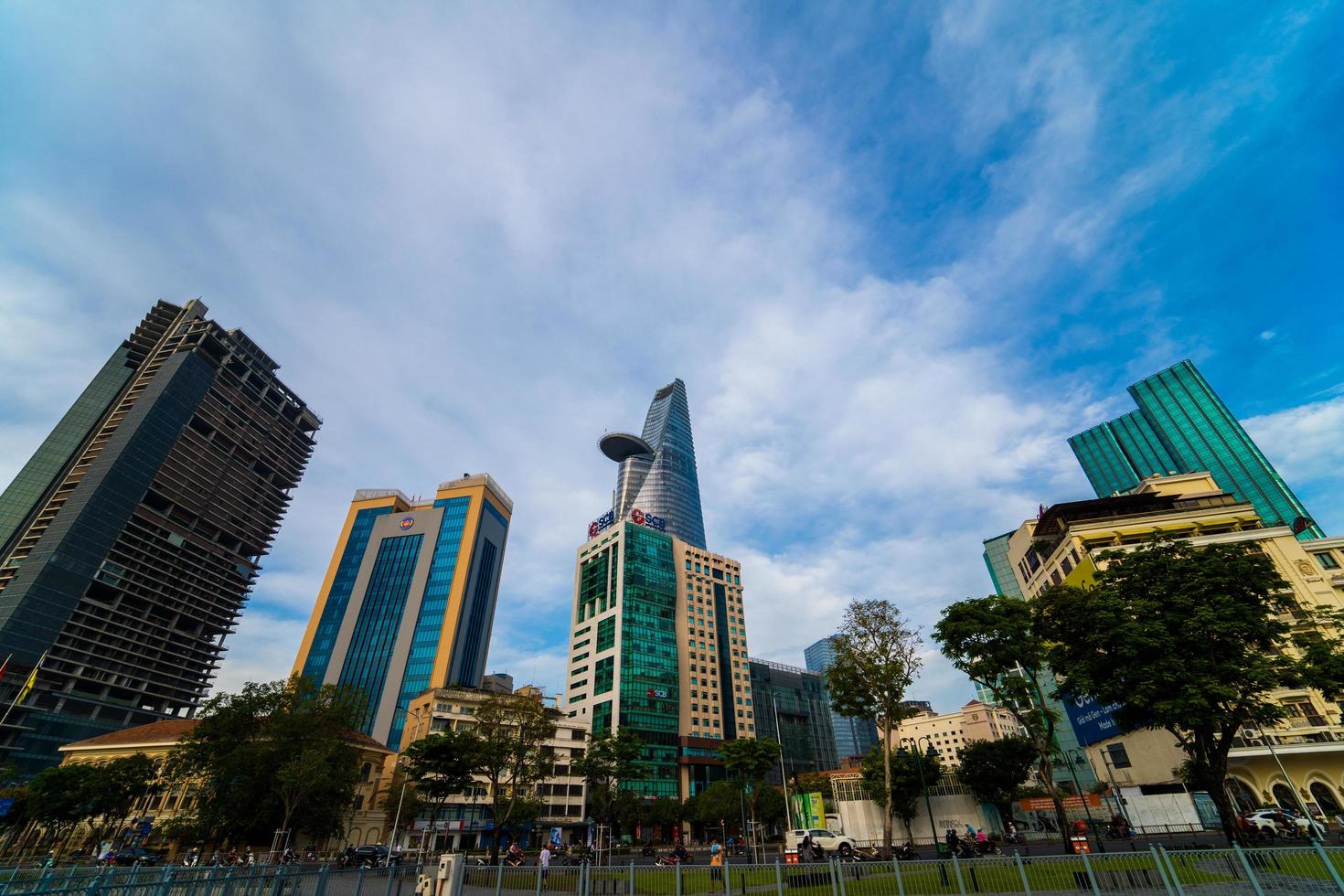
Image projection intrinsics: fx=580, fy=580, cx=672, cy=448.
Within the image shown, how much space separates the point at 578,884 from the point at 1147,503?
82143 millimetres

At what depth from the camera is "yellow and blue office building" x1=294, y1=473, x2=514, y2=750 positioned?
4412 inches

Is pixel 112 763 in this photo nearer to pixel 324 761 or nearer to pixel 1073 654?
pixel 324 761

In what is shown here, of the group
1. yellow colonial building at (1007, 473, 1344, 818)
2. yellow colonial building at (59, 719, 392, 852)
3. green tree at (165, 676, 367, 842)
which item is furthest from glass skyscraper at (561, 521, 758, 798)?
yellow colonial building at (1007, 473, 1344, 818)

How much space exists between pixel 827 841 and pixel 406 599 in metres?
106

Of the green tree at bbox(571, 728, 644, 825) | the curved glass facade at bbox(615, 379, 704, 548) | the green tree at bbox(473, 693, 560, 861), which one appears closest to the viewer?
the green tree at bbox(473, 693, 560, 861)

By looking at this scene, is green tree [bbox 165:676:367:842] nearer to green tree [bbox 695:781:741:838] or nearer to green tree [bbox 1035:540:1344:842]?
green tree [bbox 695:781:741:838]

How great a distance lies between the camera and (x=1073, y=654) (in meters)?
32.7

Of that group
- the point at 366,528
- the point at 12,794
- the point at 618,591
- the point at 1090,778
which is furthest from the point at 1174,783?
the point at 366,528

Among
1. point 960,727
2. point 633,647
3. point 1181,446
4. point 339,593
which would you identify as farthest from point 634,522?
point 1181,446

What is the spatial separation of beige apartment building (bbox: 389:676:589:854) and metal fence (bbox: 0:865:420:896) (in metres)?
55.9

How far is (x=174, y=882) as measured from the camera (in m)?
14.5

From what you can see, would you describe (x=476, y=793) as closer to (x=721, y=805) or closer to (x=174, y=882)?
(x=721, y=805)

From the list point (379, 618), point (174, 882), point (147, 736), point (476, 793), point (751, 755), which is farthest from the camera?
point (379, 618)

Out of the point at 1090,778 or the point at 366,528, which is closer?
the point at 1090,778
